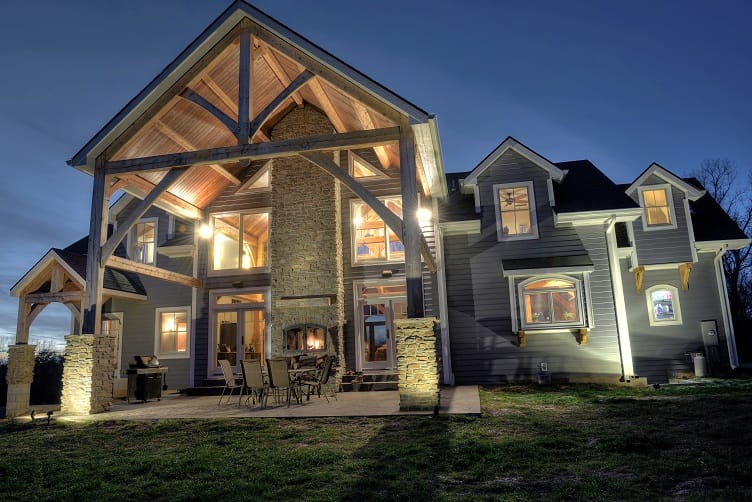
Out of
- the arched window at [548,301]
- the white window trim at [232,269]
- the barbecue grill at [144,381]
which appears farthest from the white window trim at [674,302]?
the barbecue grill at [144,381]

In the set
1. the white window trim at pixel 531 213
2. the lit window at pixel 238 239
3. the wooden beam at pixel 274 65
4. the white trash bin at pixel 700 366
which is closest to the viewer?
the wooden beam at pixel 274 65

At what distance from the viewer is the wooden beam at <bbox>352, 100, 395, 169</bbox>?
35.6 feet

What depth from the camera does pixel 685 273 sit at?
42.1 feet

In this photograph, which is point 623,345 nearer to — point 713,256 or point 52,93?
point 713,256

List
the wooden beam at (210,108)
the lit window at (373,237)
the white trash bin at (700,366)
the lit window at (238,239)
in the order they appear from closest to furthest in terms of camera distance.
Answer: the wooden beam at (210,108)
the white trash bin at (700,366)
the lit window at (373,237)
the lit window at (238,239)

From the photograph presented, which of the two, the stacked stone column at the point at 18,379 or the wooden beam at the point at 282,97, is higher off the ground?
the wooden beam at the point at 282,97

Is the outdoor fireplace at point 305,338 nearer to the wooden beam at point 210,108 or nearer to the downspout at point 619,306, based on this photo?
the wooden beam at point 210,108

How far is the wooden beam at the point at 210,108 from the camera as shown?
31.1ft

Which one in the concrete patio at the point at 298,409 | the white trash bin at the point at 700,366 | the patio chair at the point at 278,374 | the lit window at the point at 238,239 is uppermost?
the lit window at the point at 238,239

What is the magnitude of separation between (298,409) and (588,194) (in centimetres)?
878

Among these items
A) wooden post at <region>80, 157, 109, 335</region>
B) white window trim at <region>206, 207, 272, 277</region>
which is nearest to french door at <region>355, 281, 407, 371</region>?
white window trim at <region>206, 207, 272, 277</region>

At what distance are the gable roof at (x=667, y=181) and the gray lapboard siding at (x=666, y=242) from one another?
0.17 metres

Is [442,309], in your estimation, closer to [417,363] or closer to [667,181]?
[417,363]

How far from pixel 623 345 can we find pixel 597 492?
8968 mm
